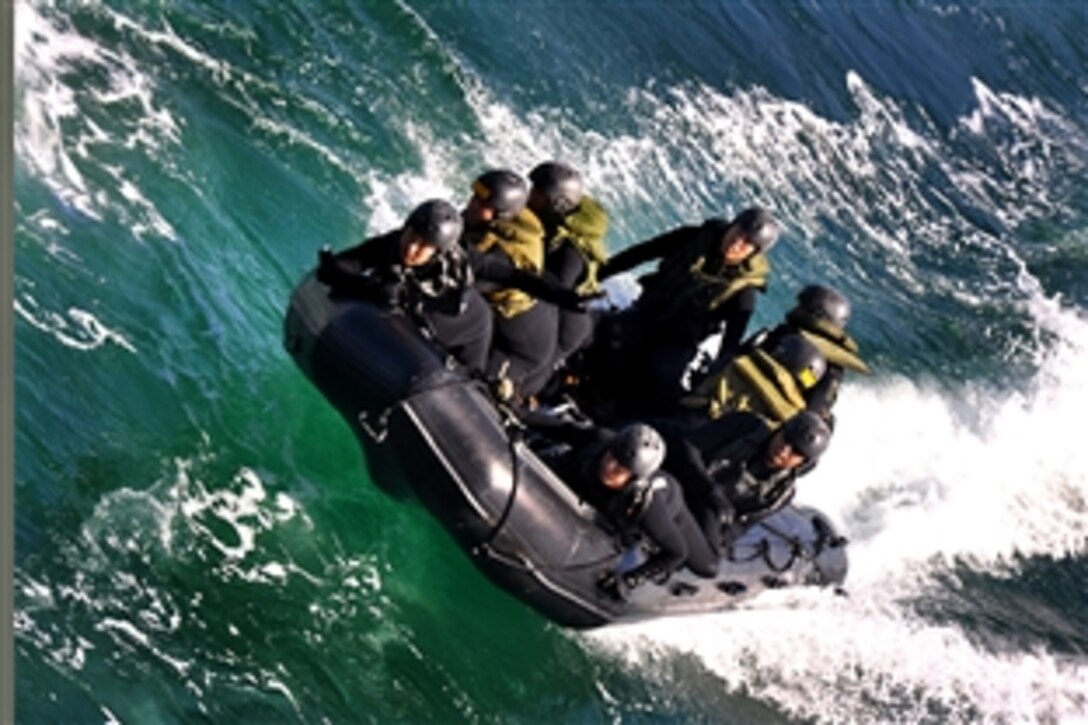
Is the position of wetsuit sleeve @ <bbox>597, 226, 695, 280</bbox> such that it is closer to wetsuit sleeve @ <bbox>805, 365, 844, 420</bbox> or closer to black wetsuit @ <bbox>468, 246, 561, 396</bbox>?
black wetsuit @ <bbox>468, 246, 561, 396</bbox>

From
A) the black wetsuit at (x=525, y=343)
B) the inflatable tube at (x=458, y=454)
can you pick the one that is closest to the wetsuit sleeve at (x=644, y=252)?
the black wetsuit at (x=525, y=343)

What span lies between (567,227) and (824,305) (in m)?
1.52

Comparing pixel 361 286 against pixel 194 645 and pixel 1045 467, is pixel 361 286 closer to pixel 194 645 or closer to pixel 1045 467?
pixel 194 645

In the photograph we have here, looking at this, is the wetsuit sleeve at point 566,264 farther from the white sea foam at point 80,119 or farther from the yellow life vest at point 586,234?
the white sea foam at point 80,119

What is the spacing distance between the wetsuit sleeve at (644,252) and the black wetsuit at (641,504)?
1061mm

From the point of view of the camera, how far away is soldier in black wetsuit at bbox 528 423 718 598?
729 centimetres

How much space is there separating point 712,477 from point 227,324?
278 cm

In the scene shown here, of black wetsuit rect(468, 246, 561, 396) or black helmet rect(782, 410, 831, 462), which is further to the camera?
black wetsuit rect(468, 246, 561, 396)

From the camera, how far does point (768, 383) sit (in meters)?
8.42

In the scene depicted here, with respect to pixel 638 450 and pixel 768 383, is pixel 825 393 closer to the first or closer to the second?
pixel 768 383

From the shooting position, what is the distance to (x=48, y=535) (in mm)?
6906

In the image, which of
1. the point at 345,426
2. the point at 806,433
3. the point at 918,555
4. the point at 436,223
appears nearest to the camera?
the point at 436,223

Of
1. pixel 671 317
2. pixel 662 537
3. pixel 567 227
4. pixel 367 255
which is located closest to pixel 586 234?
pixel 567 227

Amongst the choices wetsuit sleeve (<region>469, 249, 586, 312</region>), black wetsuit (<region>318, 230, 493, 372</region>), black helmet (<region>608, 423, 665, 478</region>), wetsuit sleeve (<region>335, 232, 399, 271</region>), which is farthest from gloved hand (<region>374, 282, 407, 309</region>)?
black helmet (<region>608, 423, 665, 478</region>)
